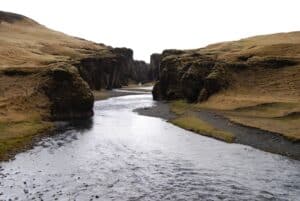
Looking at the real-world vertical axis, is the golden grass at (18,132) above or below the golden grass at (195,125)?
above

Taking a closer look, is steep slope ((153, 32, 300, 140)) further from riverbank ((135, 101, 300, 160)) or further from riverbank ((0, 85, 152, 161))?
riverbank ((0, 85, 152, 161))

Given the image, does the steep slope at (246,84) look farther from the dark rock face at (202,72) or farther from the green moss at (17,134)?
the green moss at (17,134)

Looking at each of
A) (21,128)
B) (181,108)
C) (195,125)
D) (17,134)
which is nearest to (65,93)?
(21,128)

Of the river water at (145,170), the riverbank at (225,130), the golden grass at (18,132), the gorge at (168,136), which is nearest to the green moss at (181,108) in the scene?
the riverbank at (225,130)

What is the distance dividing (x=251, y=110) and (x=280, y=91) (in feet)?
38.8

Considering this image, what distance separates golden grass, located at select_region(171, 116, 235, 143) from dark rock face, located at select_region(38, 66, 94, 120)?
728 inches

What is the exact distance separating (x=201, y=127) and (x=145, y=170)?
90.3 ft

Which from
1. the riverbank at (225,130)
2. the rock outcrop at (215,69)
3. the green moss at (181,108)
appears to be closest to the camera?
the riverbank at (225,130)

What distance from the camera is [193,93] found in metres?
112

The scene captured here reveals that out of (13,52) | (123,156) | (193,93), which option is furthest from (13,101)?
(13,52)

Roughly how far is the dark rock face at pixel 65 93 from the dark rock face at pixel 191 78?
104ft

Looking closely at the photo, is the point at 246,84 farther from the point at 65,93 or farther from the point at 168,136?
the point at 65,93

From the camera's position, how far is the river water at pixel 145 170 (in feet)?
123

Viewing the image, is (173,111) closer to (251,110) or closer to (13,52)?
(251,110)
